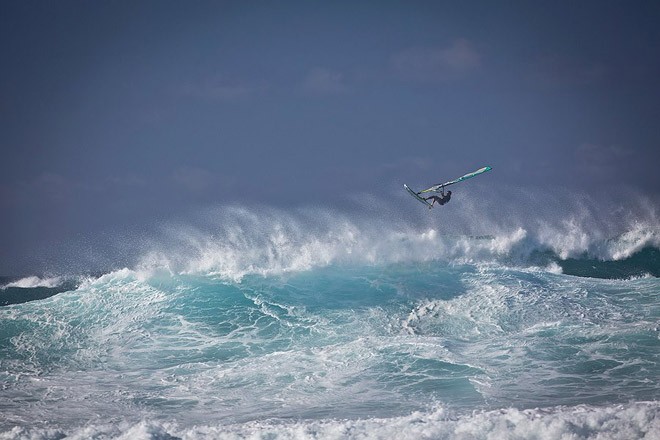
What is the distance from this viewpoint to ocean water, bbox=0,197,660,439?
9359mm

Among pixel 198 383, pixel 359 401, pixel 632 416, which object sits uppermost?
pixel 198 383

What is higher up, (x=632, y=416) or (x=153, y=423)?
(x=153, y=423)

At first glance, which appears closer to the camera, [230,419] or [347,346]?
[230,419]

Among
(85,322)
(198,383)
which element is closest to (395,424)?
(198,383)

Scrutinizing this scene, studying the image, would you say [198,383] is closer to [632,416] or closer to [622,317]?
[632,416]

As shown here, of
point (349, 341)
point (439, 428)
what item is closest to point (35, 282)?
point (349, 341)

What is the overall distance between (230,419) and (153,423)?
1351 mm

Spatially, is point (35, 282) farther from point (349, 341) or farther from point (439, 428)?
point (439, 428)

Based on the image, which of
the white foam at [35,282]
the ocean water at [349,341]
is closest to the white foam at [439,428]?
the ocean water at [349,341]

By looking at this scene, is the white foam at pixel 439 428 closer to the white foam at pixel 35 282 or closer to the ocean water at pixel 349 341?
the ocean water at pixel 349 341

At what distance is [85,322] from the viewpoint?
50.9 feet

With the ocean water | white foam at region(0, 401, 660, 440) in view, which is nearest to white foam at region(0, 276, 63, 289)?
the ocean water


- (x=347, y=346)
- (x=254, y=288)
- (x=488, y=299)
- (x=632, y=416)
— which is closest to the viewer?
(x=632, y=416)

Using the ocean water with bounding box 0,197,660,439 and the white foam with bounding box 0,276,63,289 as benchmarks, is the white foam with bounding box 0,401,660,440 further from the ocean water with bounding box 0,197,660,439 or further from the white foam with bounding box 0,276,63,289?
the white foam with bounding box 0,276,63,289
